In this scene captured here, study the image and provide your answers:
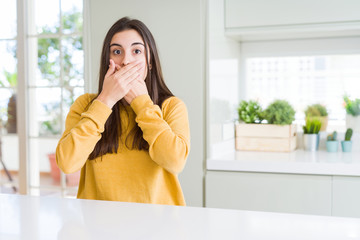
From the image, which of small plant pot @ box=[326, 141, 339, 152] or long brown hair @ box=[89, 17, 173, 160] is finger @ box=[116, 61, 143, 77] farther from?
small plant pot @ box=[326, 141, 339, 152]

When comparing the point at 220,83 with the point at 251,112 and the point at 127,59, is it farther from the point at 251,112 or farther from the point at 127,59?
the point at 127,59

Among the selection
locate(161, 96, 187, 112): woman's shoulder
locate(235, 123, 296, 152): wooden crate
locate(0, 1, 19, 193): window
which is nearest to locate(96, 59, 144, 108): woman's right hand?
locate(161, 96, 187, 112): woman's shoulder

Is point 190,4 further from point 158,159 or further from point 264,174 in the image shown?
point 158,159

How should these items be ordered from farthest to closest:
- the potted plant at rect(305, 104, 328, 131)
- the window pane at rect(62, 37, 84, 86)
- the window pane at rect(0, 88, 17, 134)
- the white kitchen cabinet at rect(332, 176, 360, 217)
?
Result: the window pane at rect(0, 88, 17, 134) → the window pane at rect(62, 37, 84, 86) → the potted plant at rect(305, 104, 328, 131) → the white kitchen cabinet at rect(332, 176, 360, 217)

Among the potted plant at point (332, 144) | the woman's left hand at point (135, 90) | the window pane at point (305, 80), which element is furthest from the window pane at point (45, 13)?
the potted plant at point (332, 144)

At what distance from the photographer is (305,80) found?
8.54 ft

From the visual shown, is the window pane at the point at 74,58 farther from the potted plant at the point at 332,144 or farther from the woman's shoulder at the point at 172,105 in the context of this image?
the woman's shoulder at the point at 172,105

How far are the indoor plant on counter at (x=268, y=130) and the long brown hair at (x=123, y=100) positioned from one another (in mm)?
1048

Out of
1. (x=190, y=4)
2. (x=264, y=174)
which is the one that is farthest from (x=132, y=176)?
(x=190, y=4)

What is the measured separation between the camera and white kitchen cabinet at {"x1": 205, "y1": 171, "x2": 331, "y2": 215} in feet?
6.28

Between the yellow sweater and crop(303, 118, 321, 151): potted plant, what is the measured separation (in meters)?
1.30

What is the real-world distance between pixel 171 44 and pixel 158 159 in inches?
39.8

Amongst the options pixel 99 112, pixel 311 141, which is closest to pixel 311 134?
pixel 311 141

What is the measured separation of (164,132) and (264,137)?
4.04ft
